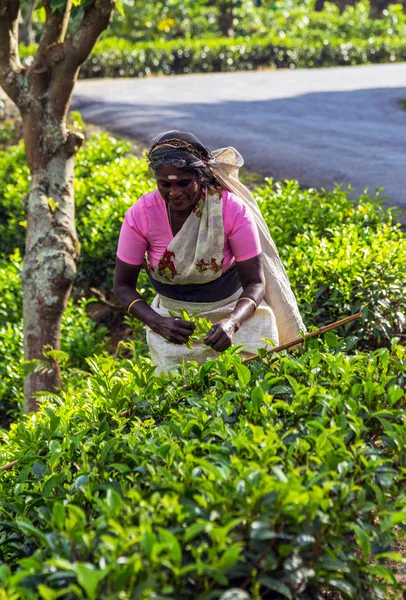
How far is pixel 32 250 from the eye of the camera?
18.1 ft

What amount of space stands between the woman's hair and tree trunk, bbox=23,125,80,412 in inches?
70.2

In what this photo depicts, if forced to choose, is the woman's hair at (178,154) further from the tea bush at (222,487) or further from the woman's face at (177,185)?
the tea bush at (222,487)

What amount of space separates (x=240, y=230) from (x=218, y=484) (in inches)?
67.6

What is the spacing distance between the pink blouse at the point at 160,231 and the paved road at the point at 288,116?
4233mm

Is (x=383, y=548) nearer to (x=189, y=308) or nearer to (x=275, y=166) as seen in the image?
(x=189, y=308)

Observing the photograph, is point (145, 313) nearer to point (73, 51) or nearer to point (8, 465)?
point (8, 465)

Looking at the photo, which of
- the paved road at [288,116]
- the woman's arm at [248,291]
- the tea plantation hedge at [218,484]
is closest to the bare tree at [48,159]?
the tea plantation hedge at [218,484]

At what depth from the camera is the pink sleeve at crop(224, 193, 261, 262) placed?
3.93 meters

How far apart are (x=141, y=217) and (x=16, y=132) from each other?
373 inches

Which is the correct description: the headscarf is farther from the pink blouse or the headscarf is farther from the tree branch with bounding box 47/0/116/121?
the tree branch with bounding box 47/0/116/121

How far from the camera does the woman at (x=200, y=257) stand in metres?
3.78

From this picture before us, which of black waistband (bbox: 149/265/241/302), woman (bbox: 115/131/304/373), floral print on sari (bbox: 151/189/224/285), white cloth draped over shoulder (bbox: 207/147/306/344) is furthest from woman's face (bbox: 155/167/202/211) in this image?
black waistband (bbox: 149/265/241/302)

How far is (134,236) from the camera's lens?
4023 millimetres

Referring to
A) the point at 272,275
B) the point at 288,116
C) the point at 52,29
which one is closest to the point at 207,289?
the point at 272,275
